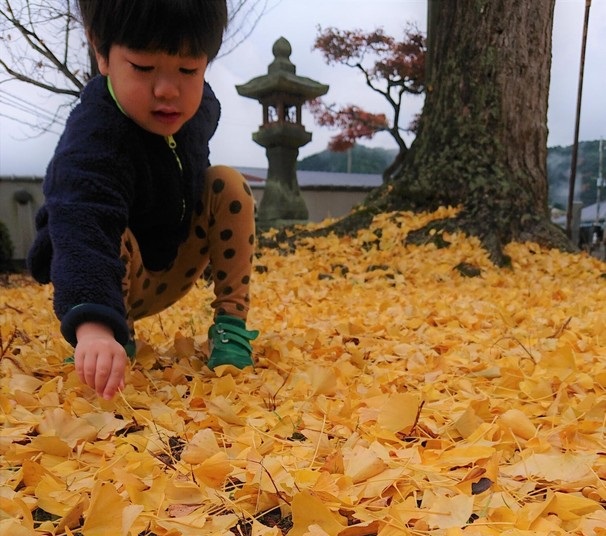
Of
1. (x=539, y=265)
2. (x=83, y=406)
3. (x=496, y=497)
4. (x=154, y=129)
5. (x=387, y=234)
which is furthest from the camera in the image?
(x=387, y=234)

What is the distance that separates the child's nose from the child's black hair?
0.13 ft

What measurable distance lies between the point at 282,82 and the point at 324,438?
15.3 ft

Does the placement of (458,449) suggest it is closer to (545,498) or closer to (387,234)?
(545,498)

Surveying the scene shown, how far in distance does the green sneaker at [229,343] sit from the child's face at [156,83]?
1.34 feet

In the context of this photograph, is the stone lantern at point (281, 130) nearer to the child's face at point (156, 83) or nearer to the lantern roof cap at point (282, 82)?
the lantern roof cap at point (282, 82)

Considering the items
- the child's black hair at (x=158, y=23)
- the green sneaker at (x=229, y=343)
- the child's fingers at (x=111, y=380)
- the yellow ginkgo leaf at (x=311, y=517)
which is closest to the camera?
the yellow ginkgo leaf at (x=311, y=517)

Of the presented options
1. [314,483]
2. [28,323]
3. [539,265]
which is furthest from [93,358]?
[539,265]

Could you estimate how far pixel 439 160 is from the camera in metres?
3.17

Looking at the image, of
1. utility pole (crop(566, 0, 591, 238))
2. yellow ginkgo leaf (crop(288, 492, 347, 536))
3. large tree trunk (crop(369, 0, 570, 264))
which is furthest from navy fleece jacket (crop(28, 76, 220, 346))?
utility pole (crop(566, 0, 591, 238))

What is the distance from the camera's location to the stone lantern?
5047 mm

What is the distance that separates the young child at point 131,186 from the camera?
0.76 metres

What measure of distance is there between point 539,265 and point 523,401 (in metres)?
1.97

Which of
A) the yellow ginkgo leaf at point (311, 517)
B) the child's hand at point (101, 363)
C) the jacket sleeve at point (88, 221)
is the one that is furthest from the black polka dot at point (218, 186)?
the yellow ginkgo leaf at point (311, 517)

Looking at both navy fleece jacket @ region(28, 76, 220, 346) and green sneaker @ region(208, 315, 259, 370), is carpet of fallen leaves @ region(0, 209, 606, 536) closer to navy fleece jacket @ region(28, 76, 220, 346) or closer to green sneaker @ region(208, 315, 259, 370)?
green sneaker @ region(208, 315, 259, 370)
